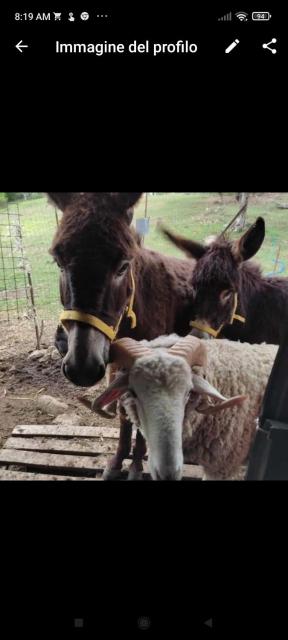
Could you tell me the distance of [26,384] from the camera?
5.13ft

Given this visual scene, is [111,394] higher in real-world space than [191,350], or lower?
lower

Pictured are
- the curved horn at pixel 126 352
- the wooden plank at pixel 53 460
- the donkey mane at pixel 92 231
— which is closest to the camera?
the donkey mane at pixel 92 231

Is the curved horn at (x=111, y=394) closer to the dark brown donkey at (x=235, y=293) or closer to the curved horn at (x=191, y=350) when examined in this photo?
the curved horn at (x=191, y=350)

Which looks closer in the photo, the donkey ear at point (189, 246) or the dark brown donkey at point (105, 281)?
the dark brown donkey at point (105, 281)

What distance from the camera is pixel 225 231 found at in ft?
4.92

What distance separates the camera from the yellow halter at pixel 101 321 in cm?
144

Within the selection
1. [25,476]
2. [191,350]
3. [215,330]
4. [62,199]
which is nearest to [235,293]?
[215,330]

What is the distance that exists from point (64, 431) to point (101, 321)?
0.44 metres

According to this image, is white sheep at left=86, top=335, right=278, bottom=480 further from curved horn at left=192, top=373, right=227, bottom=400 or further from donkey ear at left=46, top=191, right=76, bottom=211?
donkey ear at left=46, top=191, right=76, bottom=211
